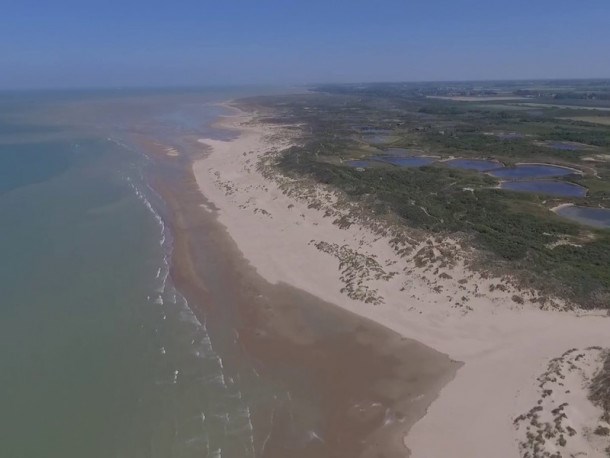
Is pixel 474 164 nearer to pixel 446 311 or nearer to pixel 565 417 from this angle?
pixel 446 311

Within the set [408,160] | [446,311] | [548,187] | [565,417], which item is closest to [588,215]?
[548,187]

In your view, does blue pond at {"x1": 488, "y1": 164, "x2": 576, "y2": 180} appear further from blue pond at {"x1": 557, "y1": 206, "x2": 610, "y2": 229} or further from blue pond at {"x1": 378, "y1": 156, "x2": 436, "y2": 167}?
blue pond at {"x1": 557, "y1": 206, "x2": 610, "y2": 229}

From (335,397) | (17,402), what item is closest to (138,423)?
(17,402)

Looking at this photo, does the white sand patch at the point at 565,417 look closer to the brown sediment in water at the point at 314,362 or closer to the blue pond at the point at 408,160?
the brown sediment in water at the point at 314,362

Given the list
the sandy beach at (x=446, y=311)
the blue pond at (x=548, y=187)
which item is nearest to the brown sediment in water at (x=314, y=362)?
the sandy beach at (x=446, y=311)

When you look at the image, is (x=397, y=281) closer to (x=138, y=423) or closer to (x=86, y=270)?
(x=138, y=423)

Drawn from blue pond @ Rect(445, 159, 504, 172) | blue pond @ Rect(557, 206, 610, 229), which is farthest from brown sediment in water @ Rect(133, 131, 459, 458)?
blue pond @ Rect(445, 159, 504, 172)
